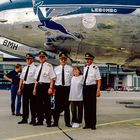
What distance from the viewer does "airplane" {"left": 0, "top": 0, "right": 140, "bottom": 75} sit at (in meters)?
11.9

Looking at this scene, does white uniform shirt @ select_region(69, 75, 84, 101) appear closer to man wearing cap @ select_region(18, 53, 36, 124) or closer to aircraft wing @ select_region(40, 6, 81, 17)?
man wearing cap @ select_region(18, 53, 36, 124)

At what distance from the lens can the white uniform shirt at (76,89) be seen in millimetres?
11578

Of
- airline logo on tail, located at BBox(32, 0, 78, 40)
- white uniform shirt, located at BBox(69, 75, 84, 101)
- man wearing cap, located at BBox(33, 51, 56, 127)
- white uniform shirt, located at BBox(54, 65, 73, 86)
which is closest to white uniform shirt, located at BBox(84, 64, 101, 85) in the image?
white uniform shirt, located at BBox(69, 75, 84, 101)

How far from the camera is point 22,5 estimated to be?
12.1m

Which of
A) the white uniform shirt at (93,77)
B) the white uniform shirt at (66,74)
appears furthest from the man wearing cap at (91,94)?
the white uniform shirt at (66,74)

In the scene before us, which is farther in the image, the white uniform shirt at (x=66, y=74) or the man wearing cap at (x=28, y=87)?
the man wearing cap at (x=28, y=87)

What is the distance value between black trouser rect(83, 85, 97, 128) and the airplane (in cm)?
139

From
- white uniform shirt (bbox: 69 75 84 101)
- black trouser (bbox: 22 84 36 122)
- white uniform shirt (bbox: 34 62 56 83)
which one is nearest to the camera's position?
white uniform shirt (bbox: 69 75 84 101)

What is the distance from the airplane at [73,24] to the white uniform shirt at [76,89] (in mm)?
972

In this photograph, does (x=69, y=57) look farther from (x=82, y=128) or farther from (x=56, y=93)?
(x=82, y=128)

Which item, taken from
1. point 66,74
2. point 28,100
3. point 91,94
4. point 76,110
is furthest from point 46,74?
point 91,94

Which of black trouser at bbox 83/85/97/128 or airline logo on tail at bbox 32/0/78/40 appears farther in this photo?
airline logo on tail at bbox 32/0/78/40

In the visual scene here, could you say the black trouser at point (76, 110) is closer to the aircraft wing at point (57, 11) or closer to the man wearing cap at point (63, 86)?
the man wearing cap at point (63, 86)

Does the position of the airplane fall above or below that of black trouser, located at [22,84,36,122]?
above
